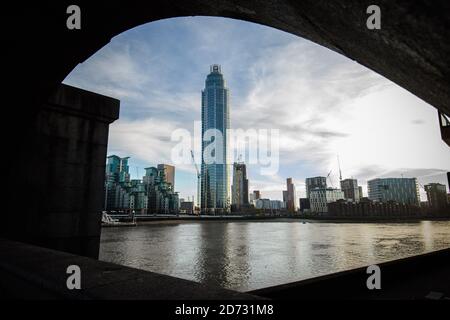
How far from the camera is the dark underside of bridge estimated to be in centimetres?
195

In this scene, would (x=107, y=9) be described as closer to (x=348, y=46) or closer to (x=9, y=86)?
(x=9, y=86)

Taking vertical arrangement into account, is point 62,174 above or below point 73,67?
below

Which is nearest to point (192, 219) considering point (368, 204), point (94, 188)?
point (368, 204)

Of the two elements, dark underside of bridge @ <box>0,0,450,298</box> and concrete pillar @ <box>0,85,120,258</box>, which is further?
concrete pillar @ <box>0,85,120,258</box>

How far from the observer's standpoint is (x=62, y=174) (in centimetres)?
701

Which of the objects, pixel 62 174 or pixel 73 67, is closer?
pixel 73 67

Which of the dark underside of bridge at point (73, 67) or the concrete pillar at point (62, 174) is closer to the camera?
the dark underside of bridge at point (73, 67)

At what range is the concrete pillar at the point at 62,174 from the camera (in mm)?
6355

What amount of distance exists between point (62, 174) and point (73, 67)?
2.97 meters

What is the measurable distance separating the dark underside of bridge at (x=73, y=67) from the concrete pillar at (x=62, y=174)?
0.07ft

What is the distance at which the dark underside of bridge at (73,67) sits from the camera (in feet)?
6.40

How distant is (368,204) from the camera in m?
192

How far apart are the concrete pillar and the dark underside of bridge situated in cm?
2

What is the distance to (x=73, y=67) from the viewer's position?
5387mm
